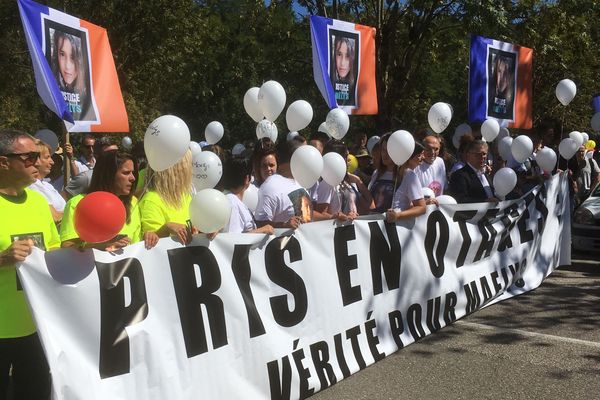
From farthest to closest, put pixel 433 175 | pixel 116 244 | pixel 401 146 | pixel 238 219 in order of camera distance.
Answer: pixel 433 175 → pixel 401 146 → pixel 238 219 → pixel 116 244

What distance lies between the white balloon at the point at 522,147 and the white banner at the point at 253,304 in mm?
1371

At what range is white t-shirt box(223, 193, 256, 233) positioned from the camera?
433 centimetres

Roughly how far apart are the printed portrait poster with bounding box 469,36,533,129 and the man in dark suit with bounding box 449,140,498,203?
4.44 ft

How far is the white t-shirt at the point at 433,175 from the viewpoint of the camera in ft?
22.9

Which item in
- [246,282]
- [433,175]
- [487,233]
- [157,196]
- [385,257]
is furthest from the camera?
[433,175]

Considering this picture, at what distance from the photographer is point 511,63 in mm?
8281

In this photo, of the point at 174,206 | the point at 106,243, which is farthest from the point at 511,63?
the point at 106,243

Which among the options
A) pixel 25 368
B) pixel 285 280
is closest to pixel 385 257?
pixel 285 280

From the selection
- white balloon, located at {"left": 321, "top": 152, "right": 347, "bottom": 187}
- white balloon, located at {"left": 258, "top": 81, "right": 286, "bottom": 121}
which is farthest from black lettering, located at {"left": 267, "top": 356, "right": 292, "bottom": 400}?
white balloon, located at {"left": 258, "top": 81, "right": 286, "bottom": 121}

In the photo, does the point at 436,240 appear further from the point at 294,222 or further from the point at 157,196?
the point at 157,196

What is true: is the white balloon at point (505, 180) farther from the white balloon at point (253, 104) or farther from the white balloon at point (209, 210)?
the white balloon at point (209, 210)

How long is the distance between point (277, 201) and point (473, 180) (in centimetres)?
263

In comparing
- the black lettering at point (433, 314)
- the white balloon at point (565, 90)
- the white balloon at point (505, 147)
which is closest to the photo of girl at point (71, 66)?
the black lettering at point (433, 314)

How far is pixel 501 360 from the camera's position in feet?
16.3
